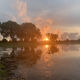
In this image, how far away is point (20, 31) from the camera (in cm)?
11469

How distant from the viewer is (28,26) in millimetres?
121562

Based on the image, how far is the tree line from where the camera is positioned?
110 m

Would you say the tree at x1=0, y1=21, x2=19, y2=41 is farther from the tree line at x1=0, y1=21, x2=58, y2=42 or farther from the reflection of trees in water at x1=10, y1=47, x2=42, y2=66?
the reflection of trees in water at x1=10, y1=47, x2=42, y2=66

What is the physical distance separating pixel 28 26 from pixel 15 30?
1460cm

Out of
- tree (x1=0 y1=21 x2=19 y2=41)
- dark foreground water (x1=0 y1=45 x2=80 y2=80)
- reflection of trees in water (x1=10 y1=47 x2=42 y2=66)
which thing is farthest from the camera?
tree (x1=0 y1=21 x2=19 y2=41)

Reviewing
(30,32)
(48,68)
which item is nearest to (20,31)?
(30,32)

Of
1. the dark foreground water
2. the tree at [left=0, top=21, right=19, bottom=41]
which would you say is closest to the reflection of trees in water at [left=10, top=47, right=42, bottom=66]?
the dark foreground water

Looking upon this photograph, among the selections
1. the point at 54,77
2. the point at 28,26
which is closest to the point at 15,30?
the point at 28,26

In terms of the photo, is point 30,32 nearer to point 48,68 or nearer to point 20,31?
point 20,31

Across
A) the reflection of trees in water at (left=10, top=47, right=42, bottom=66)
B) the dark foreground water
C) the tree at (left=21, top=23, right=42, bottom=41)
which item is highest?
the tree at (left=21, top=23, right=42, bottom=41)

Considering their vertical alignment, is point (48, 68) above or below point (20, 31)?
below

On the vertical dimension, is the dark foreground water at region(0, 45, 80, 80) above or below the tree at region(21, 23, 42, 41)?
below

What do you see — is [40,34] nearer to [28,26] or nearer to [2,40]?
[28,26]

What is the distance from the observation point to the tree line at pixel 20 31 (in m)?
110
